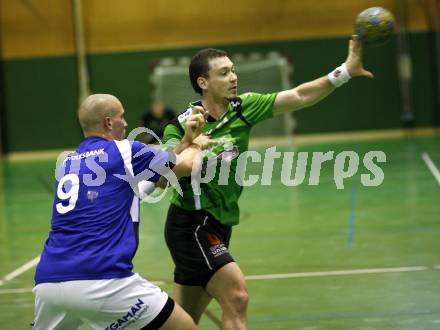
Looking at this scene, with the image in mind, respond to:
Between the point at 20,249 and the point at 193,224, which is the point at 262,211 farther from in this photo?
the point at 193,224

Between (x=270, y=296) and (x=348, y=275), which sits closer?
(x=270, y=296)

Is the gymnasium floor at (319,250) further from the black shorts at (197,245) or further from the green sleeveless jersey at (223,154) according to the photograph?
the green sleeveless jersey at (223,154)

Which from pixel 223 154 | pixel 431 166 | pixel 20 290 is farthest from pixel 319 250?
pixel 431 166

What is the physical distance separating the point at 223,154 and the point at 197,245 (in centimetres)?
65

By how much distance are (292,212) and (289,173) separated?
497 cm

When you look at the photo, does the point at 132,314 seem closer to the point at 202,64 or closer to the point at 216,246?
the point at 216,246

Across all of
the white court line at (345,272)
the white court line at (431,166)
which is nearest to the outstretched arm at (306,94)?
the white court line at (345,272)

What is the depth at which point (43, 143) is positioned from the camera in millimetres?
23453

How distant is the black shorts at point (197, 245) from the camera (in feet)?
18.5

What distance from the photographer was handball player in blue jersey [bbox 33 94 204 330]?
4.62 m

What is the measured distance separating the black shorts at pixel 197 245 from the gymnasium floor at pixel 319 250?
64.6 inches

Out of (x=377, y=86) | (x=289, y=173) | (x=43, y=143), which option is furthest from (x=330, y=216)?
(x=43, y=143)

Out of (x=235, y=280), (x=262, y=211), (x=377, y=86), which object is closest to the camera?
(x=235, y=280)

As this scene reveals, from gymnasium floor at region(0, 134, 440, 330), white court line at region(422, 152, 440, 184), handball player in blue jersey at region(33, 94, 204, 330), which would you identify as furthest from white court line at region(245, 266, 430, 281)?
white court line at region(422, 152, 440, 184)
